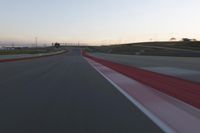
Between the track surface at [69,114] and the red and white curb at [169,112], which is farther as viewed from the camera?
the red and white curb at [169,112]

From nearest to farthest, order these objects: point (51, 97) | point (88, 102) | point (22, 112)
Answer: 1. point (22, 112)
2. point (88, 102)
3. point (51, 97)

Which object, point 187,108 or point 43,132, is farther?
point 187,108

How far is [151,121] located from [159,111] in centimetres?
180

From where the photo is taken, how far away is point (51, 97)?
45.1 feet

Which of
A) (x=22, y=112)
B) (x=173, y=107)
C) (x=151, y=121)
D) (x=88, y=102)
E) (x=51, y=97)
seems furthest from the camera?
(x=51, y=97)

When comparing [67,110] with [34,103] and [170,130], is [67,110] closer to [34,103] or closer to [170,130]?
[34,103]

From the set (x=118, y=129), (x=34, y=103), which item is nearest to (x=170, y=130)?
(x=118, y=129)

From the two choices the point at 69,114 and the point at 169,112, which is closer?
the point at 69,114

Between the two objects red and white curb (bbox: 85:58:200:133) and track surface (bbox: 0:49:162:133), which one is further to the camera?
red and white curb (bbox: 85:58:200:133)

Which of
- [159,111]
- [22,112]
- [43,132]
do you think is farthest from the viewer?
[159,111]

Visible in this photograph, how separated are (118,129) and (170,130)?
1.01 m

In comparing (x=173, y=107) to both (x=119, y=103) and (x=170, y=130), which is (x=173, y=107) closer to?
(x=119, y=103)

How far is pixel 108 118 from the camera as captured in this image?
376 inches

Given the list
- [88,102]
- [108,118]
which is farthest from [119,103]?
[108,118]
